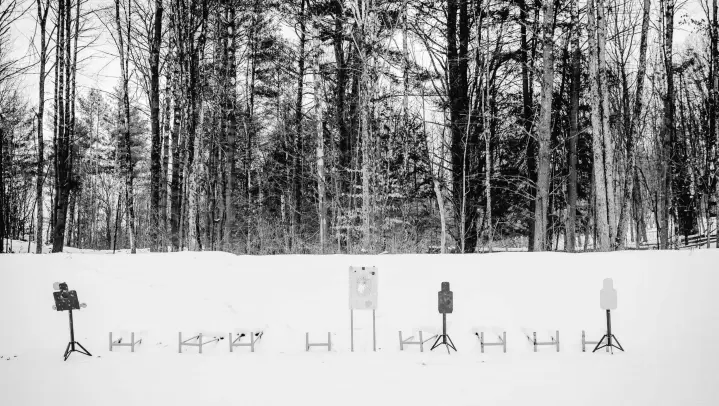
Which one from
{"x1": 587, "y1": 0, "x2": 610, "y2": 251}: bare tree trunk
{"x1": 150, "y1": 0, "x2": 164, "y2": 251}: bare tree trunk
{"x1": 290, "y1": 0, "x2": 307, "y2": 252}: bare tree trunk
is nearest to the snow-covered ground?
{"x1": 587, "y1": 0, "x2": 610, "y2": 251}: bare tree trunk

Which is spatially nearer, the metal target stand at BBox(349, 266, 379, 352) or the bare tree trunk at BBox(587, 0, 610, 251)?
the metal target stand at BBox(349, 266, 379, 352)

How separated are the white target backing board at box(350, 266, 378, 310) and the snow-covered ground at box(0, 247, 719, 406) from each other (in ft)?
2.52

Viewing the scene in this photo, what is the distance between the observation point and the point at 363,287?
6832 millimetres

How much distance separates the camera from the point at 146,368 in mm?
5945

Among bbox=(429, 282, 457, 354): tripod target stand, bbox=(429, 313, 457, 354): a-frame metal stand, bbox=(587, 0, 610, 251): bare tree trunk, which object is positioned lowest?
bbox=(429, 313, 457, 354): a-frame metal stand

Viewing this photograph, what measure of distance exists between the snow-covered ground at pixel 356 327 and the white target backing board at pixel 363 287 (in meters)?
0.77

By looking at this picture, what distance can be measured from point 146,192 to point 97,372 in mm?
32303

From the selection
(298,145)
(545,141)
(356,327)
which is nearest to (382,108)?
(298,145)

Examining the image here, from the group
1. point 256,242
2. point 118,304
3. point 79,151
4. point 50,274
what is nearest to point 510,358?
point 118,304

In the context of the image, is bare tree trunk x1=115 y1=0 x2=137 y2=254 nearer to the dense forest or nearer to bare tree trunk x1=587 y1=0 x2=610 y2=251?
the dense forest

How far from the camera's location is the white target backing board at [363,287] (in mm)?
6781

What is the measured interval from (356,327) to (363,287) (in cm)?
128

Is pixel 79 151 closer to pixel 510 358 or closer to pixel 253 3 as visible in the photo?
pixel 253 3

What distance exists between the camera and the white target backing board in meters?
6.78
